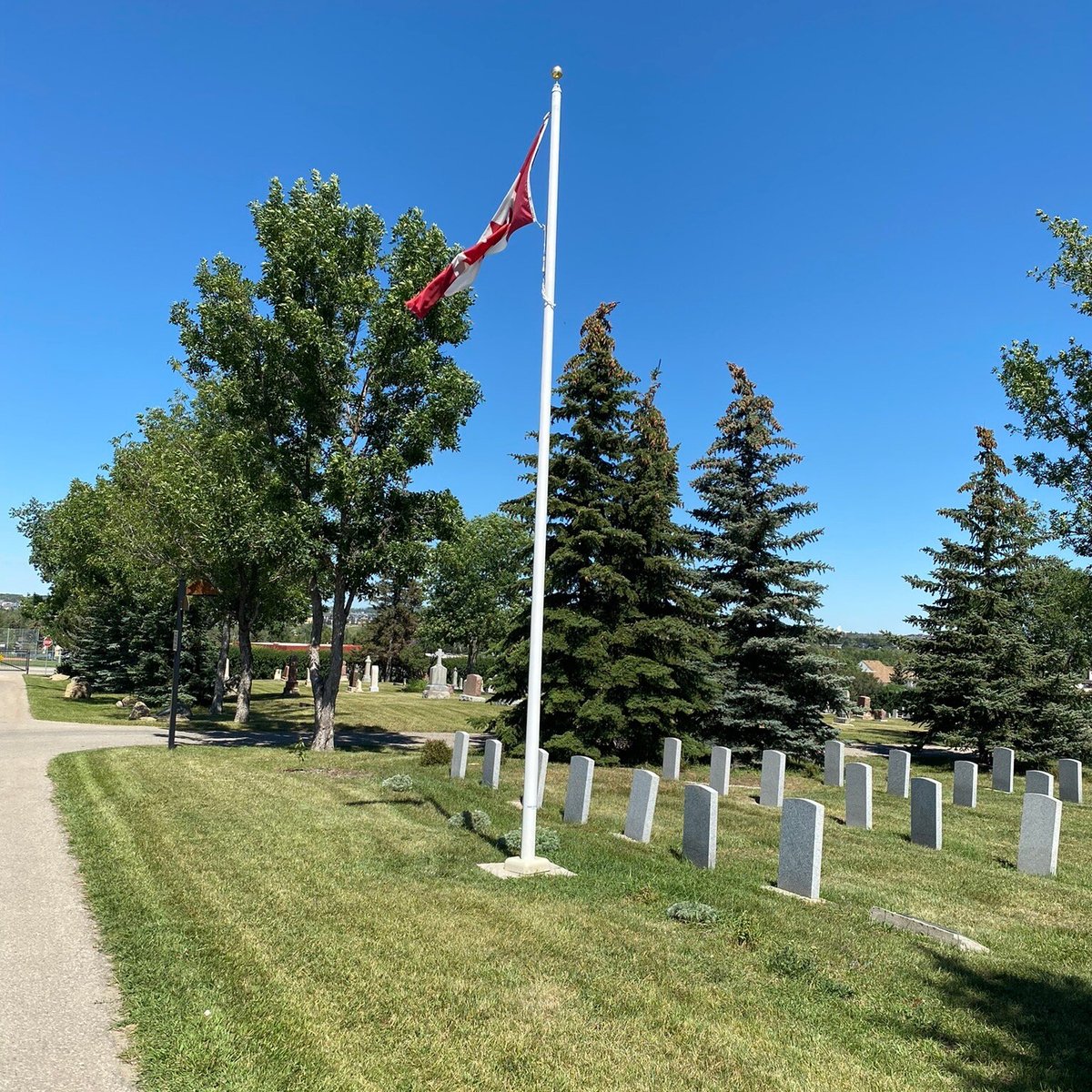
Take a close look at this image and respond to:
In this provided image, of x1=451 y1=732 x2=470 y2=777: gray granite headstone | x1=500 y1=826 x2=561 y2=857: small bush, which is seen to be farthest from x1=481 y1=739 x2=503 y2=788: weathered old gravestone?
x1=500 y1=826 x2=561 y2=857: small bush

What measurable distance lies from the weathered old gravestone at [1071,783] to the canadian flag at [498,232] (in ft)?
55.5

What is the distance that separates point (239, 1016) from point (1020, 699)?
25.4 metres

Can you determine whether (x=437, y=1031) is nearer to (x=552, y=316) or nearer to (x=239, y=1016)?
(x=239, y=1016)

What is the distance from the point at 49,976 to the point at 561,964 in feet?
11.8

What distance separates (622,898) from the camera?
7.32 m

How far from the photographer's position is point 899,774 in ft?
51.5

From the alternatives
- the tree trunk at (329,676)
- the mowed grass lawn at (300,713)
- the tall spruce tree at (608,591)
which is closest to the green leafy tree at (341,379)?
the tree trunk at (329,676)

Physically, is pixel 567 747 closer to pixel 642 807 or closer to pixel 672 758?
pixel 672 758

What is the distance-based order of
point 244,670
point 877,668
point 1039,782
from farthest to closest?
point 877,668, point 244,670, point 1039,782

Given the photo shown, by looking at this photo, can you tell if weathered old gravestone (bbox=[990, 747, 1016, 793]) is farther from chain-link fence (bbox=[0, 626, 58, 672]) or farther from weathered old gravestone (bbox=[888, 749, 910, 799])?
chain-link fence (bbox=[0, 626, 58, 672])

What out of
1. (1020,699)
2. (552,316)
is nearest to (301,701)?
(1020,699)

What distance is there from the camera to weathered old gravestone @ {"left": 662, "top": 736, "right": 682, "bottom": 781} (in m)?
16.1

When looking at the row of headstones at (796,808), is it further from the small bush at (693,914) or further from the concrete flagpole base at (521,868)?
the small bush at (693,914)

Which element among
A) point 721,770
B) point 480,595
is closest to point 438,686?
point 480,595
